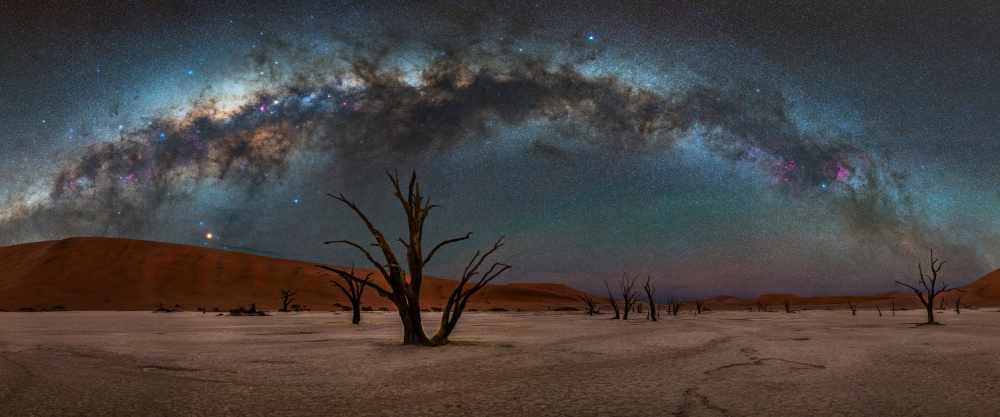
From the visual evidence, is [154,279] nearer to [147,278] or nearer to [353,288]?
[147,278]

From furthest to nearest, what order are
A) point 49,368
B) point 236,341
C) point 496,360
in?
point 236,341, point 496,360, point 49,368

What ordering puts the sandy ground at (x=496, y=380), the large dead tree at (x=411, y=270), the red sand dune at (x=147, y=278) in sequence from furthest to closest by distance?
the red sand dune at (x=147, y=278)
the large dead tree at (x=411, y=270)
the sandy ground at (x=496, y=380)

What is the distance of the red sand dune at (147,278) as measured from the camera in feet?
177

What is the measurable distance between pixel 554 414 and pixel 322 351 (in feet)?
23.7

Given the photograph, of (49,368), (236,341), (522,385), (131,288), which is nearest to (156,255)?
(131,288)

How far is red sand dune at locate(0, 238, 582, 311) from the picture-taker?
177ft

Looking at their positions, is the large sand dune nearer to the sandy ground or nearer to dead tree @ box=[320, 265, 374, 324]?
dead tree @ box=[320, 265, 374, 324]

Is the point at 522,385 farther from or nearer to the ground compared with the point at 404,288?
nearer to the ground

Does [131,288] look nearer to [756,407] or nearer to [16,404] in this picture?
[16,404]

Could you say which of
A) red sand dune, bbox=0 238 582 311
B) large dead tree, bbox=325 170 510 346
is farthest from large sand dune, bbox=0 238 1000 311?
large dead tree, bbox=325 170 510 346

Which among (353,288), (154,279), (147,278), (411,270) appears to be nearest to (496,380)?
(411,270)

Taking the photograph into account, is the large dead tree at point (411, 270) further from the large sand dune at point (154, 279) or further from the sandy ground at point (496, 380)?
the large sand dune at point (154, 279)

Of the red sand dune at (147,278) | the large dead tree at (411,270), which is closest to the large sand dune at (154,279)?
the red sand dune at (147,278)

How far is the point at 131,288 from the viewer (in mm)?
58281
